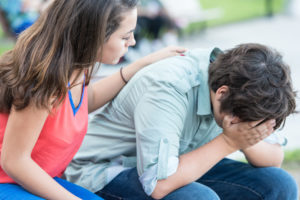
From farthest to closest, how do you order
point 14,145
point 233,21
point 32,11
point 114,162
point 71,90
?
point 233,21
point 32,11
point 114,162
point 71,90
point 14,145

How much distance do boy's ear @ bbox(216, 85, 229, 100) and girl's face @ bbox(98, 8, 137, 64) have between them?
16.0 inches

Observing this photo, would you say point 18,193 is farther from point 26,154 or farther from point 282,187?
point 282,187

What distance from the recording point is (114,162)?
1.96 meters

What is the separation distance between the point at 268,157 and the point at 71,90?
95cm

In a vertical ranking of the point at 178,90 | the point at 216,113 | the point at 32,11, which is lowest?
the point at 32,11

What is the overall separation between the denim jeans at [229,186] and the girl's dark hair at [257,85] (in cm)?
33

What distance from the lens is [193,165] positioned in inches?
68.4

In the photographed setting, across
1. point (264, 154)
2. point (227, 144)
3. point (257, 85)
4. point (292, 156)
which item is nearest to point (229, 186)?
point (264, 154)

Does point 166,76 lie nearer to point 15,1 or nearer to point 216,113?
point 216,113

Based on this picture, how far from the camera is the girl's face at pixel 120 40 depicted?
5.23ft

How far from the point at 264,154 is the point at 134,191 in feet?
2.04

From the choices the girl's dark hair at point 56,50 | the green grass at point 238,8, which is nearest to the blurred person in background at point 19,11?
the green grass at point 238,8

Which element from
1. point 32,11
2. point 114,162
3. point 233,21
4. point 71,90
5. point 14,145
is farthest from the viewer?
point 233,21

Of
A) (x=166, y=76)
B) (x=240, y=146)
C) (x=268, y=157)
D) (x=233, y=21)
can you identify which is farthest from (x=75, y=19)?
(x=233, y=21)
